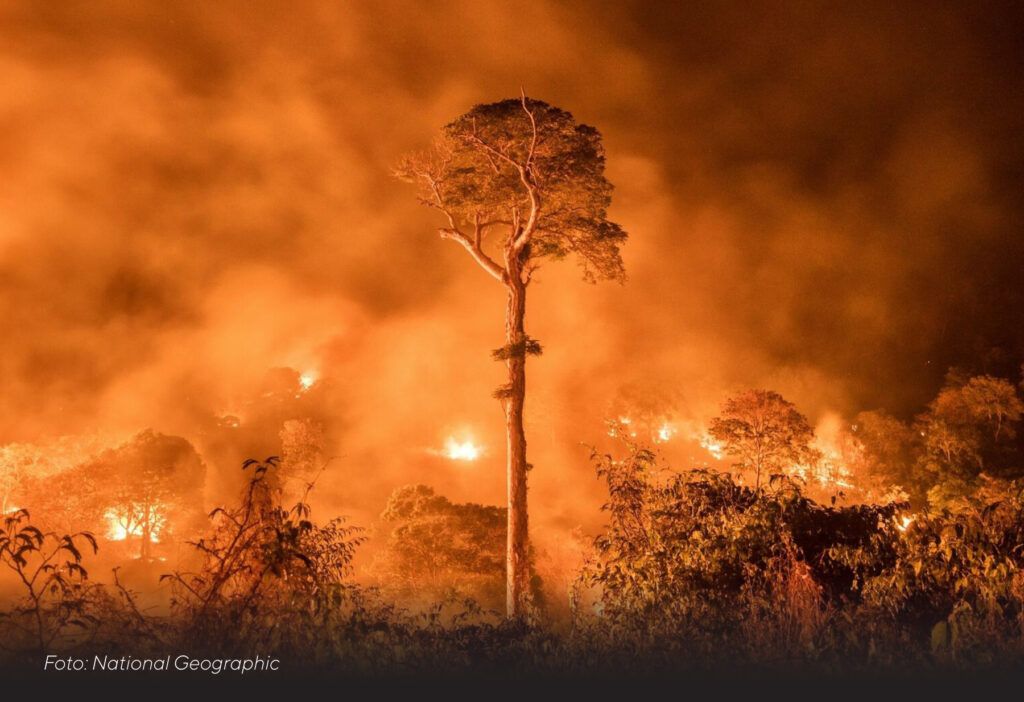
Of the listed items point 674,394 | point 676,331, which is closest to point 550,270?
point 676,331

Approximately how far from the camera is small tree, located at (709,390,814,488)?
51500 millimetres

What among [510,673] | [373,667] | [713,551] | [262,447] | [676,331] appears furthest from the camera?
[676,331]

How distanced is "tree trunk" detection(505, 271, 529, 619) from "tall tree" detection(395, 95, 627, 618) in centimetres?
3

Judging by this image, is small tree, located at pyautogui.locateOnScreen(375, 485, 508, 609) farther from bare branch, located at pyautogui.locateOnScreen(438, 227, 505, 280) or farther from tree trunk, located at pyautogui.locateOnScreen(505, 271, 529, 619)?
bare branch, located at pyautogui.locateOnScreen(438, 227, 505, 280)

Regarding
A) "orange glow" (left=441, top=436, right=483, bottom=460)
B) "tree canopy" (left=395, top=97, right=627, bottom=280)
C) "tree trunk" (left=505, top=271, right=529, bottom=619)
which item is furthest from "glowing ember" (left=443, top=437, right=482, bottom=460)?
"tree trunk" (left=505, top=271, right=529, bottom=619)

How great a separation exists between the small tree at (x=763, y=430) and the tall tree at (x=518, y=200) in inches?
1083

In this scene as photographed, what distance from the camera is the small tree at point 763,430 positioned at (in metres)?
51.5

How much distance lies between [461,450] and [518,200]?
194 ft

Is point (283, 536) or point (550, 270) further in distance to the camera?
point (550, 270)

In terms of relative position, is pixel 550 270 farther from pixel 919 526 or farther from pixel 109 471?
pixel 919 526

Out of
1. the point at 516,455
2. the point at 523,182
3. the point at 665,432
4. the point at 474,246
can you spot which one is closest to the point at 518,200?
the point at 523,182

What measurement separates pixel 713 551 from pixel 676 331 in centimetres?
8850

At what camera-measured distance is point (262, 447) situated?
251 feet

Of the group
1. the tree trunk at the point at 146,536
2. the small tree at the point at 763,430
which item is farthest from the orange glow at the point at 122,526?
the small tree at the point at 763,430
